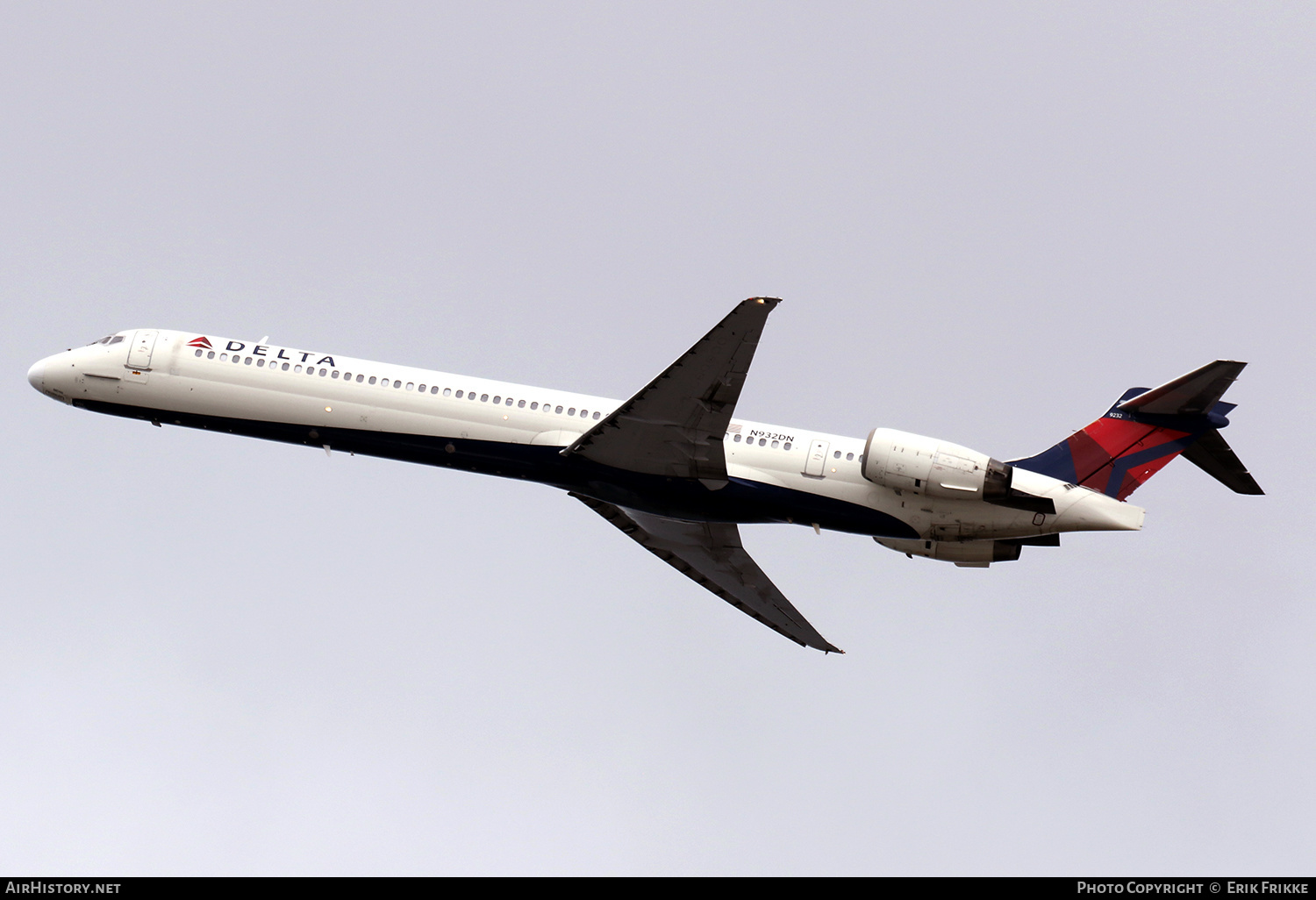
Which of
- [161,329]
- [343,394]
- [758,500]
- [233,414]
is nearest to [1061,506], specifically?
[758,500]

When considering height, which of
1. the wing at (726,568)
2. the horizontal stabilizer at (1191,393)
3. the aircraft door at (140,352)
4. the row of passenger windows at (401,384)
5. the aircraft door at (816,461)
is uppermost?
the aircraft door at (140,352)

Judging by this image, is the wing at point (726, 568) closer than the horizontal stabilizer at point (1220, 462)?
No

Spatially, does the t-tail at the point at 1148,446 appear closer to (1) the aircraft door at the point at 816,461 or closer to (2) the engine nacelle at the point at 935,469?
(2) the engine nacelle at the point at 935,469

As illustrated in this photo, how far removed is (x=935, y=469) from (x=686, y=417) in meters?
5.96

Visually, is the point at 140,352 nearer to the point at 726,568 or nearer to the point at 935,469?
the point at 726,568

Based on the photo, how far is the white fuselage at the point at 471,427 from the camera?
32.0 meters

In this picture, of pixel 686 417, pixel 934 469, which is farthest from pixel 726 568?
pixel 934 469

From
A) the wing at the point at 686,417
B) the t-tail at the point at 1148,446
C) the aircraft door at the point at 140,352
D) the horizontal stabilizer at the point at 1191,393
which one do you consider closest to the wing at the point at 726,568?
the wing at the point at 686,417

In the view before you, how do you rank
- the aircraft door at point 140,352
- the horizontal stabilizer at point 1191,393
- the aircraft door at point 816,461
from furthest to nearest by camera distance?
the aircraft door at point 140,352
the aircraft door at point 816,461
the horizontal stabilizer at point 1191,393

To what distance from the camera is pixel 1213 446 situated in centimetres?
3250

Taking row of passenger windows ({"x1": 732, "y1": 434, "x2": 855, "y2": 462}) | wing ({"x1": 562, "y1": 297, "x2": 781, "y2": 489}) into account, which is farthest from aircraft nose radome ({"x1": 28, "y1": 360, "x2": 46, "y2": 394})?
row of passenger windows ({"x1": 732, "y1": 434, "x2": 855, "y2": 462})

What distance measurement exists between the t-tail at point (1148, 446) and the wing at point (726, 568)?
28.9 ft
